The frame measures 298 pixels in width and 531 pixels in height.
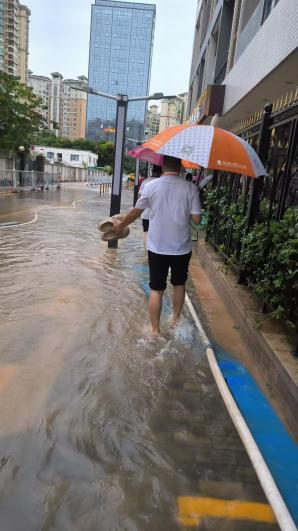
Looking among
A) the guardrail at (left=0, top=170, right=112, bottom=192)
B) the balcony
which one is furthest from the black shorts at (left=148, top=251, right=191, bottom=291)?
the guardrail at (left=0, top=170, right=112, bottom=192)

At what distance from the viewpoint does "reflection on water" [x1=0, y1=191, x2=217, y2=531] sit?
2.03 m

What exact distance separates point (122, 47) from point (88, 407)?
221ft

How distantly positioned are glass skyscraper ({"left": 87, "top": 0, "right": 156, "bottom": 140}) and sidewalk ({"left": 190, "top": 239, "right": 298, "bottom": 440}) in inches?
2141

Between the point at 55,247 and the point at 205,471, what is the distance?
22.4 ft

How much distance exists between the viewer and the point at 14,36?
96.1m

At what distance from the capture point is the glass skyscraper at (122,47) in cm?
5812

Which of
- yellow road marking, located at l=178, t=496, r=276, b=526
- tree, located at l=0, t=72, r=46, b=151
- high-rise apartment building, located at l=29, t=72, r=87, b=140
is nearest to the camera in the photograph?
yellow road marking, located at l=178, t=496, r=276, b=526

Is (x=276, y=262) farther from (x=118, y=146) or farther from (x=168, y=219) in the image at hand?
(x=118, y=146)

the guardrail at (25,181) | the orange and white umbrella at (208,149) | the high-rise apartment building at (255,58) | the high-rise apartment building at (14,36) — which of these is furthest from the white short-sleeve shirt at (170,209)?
the high-rise apartment building at (14,36)

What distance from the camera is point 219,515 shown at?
2016mm

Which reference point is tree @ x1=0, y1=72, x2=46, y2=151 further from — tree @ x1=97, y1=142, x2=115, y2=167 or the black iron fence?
tree @ x1=97, y1=142, x2=115, y2=167

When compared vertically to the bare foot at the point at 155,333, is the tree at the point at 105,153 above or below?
above

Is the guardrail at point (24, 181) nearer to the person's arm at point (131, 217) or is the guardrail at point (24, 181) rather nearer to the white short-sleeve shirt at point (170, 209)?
the person's arm at point (131, 217)

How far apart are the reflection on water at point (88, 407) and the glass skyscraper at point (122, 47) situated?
55.5 metres
